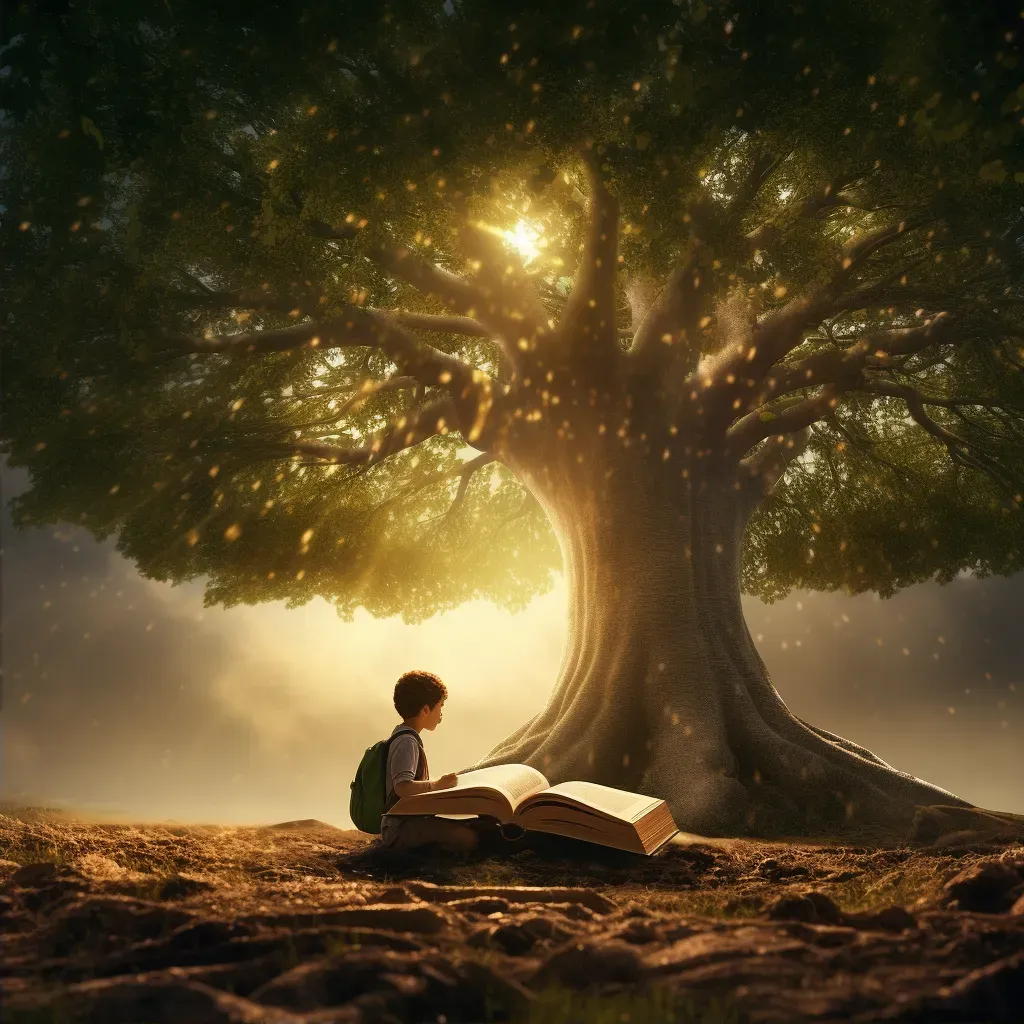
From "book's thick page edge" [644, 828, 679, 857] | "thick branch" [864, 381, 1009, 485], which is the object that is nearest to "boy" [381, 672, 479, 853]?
"book's thick page edge" [644, 828, 679, 857]

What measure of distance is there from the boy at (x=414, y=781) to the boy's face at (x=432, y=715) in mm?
17

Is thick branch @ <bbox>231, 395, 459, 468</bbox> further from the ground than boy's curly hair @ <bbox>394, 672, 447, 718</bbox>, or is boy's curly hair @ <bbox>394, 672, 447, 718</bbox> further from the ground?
thick branch @ <bbox>231, 395, 459, 468</bbox>

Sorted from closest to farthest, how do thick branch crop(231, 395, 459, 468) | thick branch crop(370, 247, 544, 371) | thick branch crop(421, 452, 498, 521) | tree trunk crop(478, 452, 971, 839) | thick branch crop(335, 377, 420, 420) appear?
tree trunk crop(478, 452, 971, 839), thick branch crop(370, 247, 544, 371), thick branch crop(231, 395, 459, 468), thick branch crop(335, 377, 420, 420), thick branch crop(421, 452, 498, 521)

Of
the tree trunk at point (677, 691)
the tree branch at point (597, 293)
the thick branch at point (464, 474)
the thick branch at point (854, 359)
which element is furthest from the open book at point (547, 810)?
the thick branch at point (464, 474)

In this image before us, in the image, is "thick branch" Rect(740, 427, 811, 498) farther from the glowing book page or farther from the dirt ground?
the dirt ground

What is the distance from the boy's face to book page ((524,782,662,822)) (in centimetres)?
88

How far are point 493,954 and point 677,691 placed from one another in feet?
27.1

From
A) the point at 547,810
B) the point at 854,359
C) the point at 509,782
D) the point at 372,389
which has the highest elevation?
the point at 372,389

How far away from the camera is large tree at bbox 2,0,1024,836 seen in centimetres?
784

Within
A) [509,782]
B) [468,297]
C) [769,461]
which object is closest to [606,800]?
[509,782]

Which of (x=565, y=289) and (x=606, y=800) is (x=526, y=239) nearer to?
→ (x=565, y=289)

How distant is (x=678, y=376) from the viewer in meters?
12.5

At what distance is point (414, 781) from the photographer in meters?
5.76

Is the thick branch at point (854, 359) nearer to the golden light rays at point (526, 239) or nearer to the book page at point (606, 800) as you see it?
the golden light rays at point (526, 239)
